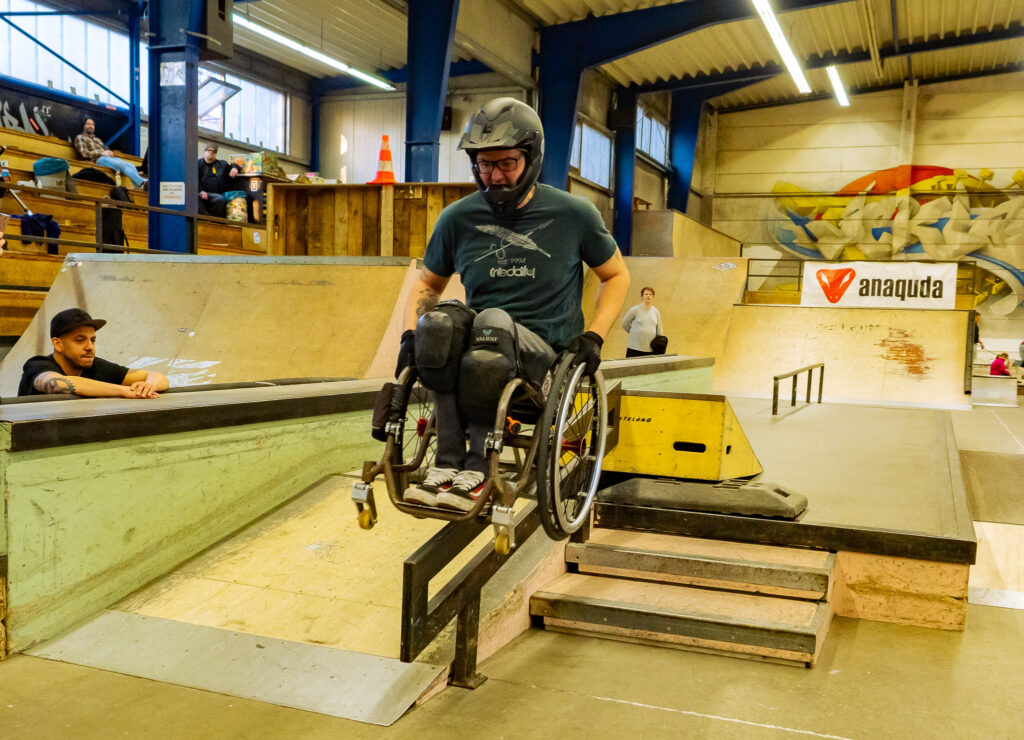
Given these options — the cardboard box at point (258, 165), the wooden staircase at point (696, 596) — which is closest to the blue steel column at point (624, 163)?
the cardboard box at point (258, 165)

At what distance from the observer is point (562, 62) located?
653 inches

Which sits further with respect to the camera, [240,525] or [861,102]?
[861,102]

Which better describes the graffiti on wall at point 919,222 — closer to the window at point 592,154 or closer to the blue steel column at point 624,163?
the blue steel column at point 624,163

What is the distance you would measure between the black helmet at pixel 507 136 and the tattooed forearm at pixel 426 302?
41 cm

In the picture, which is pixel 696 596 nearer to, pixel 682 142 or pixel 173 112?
pixel 173 112

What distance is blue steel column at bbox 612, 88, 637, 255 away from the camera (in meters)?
20.3

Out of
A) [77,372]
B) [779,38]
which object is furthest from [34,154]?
[779,38]

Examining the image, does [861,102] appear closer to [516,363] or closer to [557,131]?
[557,131]

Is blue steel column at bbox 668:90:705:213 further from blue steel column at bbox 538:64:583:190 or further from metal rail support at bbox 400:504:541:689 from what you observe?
metal rail support at bbox 400:504:541:689

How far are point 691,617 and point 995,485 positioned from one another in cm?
476

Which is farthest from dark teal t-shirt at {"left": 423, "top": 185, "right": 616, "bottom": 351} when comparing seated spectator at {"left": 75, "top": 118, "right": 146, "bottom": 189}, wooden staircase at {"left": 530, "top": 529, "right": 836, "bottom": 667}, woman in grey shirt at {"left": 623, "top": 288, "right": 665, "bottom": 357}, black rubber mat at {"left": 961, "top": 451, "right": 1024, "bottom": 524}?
seated spectator at {"left": 75, "top": 118, "right": 146, "bottom": 189}

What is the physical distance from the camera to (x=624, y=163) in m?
20.4

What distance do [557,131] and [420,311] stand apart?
1422 cm

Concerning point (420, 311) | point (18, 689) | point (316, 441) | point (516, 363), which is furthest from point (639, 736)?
point (316, 441)
